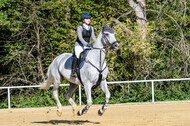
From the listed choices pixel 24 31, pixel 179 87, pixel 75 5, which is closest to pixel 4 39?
pixel 24 31

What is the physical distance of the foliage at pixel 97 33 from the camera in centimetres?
1702

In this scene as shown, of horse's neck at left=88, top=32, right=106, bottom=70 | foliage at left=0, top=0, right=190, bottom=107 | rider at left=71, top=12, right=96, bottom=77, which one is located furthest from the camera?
foliage at left=0, top=0, right=190, bottom=107

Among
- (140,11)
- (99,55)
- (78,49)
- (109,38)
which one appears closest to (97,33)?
(140,11)

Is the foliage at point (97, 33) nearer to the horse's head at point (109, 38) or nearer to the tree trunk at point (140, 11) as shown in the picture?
the tree trunk at point (140, 11)

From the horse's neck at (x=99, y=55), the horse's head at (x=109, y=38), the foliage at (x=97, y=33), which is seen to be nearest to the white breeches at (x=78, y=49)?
the horse's neck at (x=99, y=55)

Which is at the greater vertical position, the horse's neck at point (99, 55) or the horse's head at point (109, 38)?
the horse's head at point (109, 38)

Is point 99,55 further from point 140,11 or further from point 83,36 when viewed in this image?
point 140,11

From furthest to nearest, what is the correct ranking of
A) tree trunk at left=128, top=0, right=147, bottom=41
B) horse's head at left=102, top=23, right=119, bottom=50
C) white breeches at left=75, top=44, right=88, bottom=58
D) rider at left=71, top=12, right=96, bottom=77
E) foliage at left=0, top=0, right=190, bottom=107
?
tree trunk at left=128, top=0, right=147, bottom=41 → foliage at left=0, top=0, right=190, bottom=107 → white breeches at left=75, top=44, right=88, bottom=58 → rider at left=71, top=12, right=96, bottom=77 → horse's head at left=102, top=23, right=119, bottom=50

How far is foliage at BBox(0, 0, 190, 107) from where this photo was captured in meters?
→ 17.0

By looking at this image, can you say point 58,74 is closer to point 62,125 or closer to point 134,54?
point 62,125

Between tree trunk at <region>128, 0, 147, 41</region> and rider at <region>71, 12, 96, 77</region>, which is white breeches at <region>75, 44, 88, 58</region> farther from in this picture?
tree trunk at <region>128, 0, 147, 41</region>

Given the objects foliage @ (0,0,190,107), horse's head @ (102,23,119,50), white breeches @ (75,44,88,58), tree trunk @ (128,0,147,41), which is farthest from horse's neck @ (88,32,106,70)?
tree trunk @ (128,0,147,41)

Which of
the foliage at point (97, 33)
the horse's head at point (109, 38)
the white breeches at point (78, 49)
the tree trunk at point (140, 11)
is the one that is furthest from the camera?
the tree trunk at point (140, 11)

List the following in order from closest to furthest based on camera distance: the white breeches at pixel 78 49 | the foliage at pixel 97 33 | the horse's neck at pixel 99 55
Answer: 1. the horse's neck at pixel 99 55
2. the white breeches at pixel 78 49
3. the foliage at pixel 97 33
